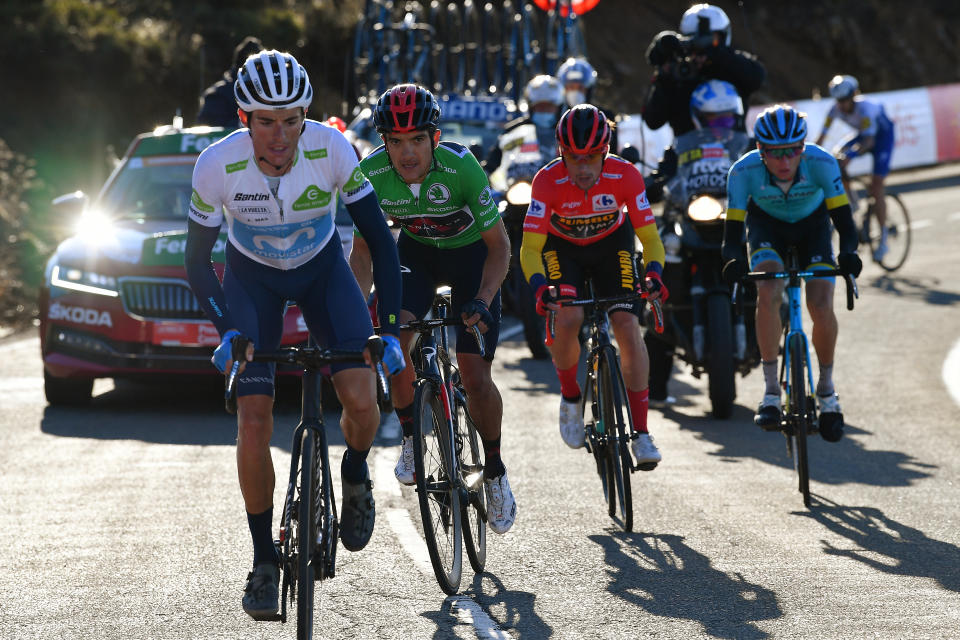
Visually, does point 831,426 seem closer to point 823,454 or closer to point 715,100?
point 823,454

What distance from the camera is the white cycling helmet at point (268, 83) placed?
18.7 ft

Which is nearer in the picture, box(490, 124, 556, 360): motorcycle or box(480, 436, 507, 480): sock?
box(480, 436, 507, 480): sock

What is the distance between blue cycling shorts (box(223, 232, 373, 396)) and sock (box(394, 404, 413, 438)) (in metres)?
1.07

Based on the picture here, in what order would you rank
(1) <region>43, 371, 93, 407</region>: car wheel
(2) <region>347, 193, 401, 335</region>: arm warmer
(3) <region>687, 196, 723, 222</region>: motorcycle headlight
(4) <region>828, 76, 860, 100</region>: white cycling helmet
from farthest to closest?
(4) <region>828, 76, 860, 100</region>: white cycling helmet → (1) <region>43, 371, 93, 407</region>: car wheel → (3) <region>687, 196, 723, 222</region>: motorcycle headlight → (2) <region>347, 193, 401, 335</region>: arm warmer

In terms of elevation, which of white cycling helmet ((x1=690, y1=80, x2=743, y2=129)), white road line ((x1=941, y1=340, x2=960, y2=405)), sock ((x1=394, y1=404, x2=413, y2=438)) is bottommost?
white road line ((x1=941, y1=340, x2=960, y2=405))

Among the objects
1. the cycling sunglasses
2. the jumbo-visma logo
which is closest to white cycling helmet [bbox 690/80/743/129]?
the cycling sunglasses

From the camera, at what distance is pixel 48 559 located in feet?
23.4

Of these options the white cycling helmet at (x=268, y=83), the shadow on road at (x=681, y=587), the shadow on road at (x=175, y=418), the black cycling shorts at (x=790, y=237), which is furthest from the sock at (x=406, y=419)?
the black cycling shorts at (x=790, y=237)

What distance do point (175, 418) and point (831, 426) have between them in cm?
478

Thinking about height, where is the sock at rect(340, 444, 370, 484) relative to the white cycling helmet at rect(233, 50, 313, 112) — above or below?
below

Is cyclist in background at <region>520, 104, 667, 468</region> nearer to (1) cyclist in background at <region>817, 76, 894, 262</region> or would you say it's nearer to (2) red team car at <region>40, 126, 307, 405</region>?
(2) red team car at <region>40, 126, 307, 405</region>

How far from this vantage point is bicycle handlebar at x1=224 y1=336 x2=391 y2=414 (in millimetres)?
5453

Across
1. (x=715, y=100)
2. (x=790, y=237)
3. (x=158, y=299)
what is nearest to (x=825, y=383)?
(x=790, y=237)

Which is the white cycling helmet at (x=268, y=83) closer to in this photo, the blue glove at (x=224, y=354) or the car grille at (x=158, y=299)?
→ the blue glove at (x=224, y=354)
